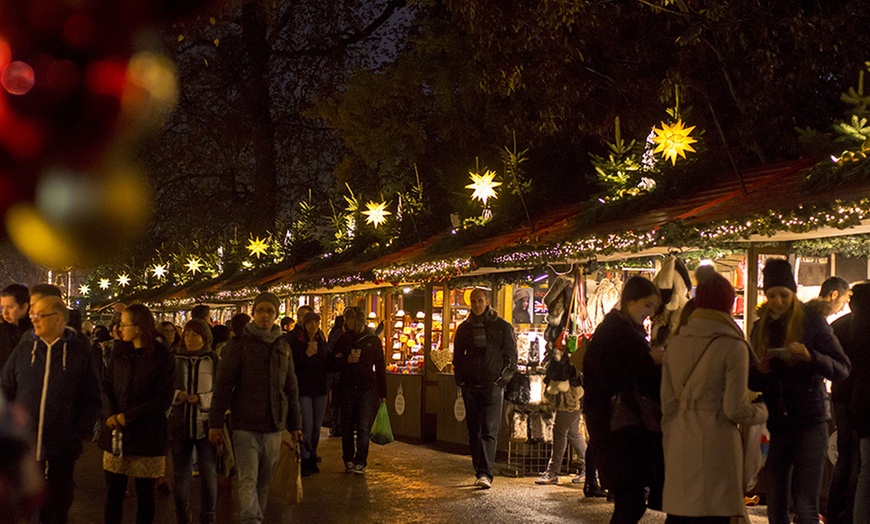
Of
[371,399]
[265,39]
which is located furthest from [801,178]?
[265,39]

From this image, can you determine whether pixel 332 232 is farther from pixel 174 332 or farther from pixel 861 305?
pixel 861 305

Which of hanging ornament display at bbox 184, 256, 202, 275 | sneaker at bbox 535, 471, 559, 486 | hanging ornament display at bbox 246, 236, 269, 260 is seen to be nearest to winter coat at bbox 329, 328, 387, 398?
sneaker at bbox 535, 471, 559, 486

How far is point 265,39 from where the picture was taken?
3775cm

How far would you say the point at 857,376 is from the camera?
7.56 m

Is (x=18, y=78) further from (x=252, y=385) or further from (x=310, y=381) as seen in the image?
(x=310, y=381)

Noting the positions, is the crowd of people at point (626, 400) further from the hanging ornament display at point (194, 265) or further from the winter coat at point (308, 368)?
the hanging ornament display at point (194, 265)

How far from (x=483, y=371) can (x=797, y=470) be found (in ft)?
17.8

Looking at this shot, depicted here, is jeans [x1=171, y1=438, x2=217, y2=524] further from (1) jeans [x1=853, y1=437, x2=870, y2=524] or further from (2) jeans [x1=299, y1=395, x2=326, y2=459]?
(1) jeans [x1=853, y1=437, x2=870, y2=524]

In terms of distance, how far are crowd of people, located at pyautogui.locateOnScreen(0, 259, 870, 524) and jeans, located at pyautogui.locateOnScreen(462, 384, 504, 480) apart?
123 inches

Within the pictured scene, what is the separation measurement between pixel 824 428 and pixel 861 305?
108cm

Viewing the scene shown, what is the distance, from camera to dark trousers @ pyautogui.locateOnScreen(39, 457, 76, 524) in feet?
23.0

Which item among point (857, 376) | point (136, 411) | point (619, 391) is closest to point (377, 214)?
point (136, 411)

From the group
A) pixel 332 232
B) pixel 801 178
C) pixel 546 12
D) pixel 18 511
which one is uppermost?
pixel 546 12

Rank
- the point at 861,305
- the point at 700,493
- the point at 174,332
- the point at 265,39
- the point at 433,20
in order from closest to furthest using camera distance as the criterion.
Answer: the point at 700,493 → the point at 861,305 → the point at 174,332 → the point at 433,20 → the point at 265,39
